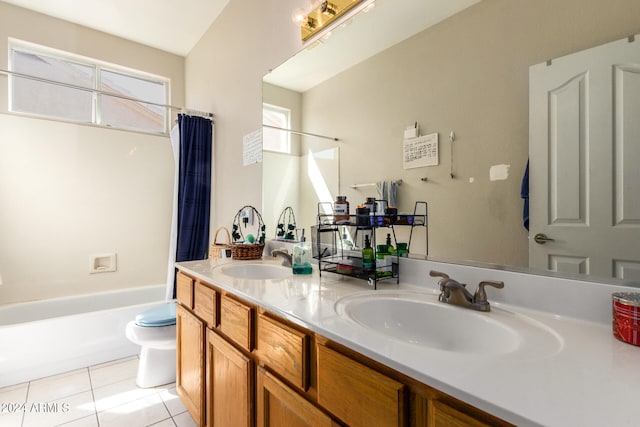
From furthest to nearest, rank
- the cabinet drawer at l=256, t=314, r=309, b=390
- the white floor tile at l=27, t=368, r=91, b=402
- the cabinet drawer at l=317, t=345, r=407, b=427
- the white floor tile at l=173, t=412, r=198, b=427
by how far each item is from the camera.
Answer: the white floor tile at l=27, t=368, r=91, b=402 < the white floor tile at l=173, t=412, r=198, b=427 < the cabinet drawer at l=256, t=314, r=309, b=390 < the cabinet drawer at l=317, t=345, r=407, b=427

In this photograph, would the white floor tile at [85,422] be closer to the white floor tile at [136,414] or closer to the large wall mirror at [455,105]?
the white floor tile at [136,414]

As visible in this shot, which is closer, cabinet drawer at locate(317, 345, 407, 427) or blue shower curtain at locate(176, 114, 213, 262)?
cabinet drawer at locate(317, 345, 407, 427)

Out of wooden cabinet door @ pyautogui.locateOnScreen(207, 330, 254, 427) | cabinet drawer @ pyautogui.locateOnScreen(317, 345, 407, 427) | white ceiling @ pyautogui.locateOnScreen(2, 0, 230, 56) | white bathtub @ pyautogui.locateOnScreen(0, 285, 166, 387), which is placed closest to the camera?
cabinet drawer @ pyautogui.locateOnScreen(317, 345, 407, 427)

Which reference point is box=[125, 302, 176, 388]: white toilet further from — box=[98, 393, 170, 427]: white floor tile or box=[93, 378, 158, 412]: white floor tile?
box=[98, 393, 170, 427]: white floor tile

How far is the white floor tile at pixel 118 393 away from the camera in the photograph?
1865mm

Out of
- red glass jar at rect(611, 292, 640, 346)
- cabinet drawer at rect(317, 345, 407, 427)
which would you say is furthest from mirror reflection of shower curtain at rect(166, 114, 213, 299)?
→ red glass jar at rect(611, 292, 640, 346)

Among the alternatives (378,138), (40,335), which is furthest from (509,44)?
(40,335)

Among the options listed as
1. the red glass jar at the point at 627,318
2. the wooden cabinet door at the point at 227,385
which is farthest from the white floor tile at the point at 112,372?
the red glass jar at the point at 627,318

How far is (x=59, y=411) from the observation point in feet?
5.86

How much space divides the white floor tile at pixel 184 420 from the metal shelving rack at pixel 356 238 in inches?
45.3

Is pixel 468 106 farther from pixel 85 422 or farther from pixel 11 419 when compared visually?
pixel 11 419

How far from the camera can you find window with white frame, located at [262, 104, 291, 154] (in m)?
1.87

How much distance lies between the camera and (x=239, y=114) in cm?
236

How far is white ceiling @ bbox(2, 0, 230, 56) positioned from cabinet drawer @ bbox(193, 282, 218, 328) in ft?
7.27
